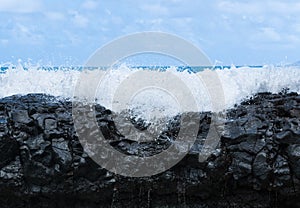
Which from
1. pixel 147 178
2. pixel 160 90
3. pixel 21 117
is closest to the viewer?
pixel 147 178

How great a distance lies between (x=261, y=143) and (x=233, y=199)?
29.7 inches

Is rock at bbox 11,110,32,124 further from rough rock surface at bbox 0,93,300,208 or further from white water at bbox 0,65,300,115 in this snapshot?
white water at bbox 0,65,300,115

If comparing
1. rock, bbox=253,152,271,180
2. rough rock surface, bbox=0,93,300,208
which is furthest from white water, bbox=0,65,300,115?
rock, bbox=253,152,271,180

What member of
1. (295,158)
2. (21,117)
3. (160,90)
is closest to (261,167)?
(295,158)

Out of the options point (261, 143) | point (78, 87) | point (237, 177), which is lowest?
point (237, 177)

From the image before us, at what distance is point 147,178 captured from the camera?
501 cm

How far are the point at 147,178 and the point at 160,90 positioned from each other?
1.80 meters

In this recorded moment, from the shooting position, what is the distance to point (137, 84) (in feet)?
22.1

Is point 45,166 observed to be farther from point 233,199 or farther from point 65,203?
point 233,199

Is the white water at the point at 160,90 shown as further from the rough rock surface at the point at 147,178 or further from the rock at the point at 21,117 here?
the rock at the point at 21,117

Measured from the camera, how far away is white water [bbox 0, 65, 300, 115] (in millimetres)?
6059

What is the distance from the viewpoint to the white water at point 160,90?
606cm

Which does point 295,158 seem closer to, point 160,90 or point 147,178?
point 147,178

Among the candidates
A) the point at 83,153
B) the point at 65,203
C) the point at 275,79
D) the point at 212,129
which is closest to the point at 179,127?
the point at 212,129
